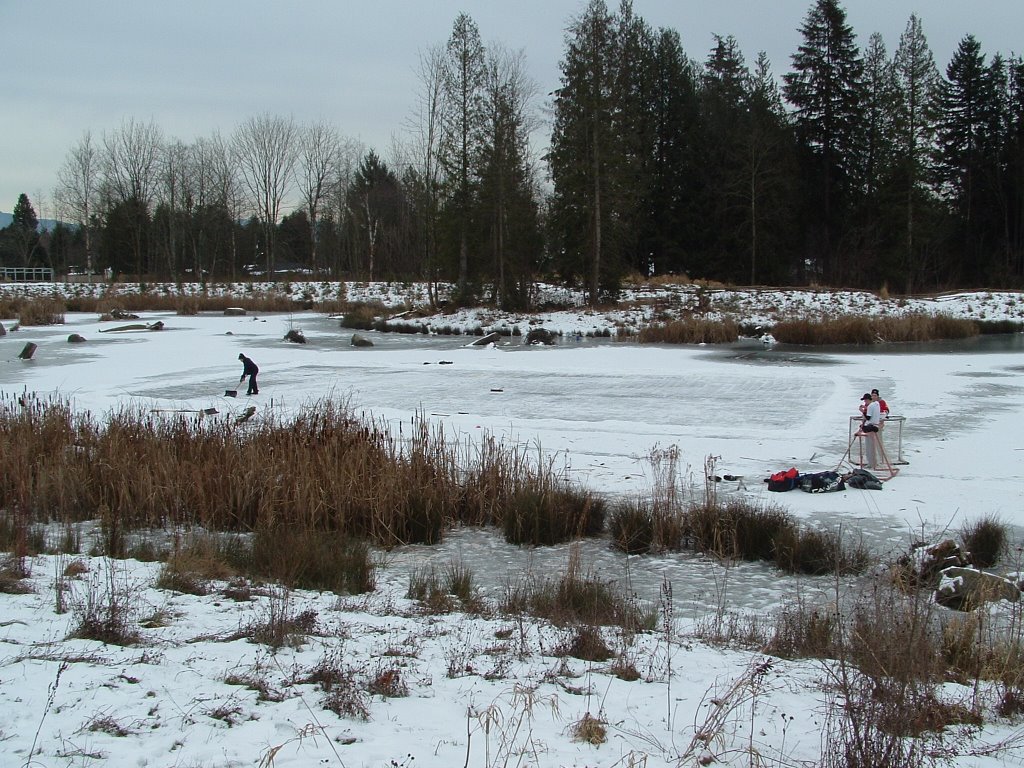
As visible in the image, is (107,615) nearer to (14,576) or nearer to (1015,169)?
(14,576)

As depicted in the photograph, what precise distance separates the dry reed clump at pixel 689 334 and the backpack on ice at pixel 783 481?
64.1 ft

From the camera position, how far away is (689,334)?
95.9 feet

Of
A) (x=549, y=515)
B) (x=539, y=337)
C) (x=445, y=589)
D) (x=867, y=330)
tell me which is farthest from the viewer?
(x=539, y=337)

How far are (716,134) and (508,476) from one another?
44.2 m

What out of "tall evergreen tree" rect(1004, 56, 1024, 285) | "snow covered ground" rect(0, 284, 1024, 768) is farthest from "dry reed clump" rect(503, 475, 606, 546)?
"tall evergreen tree" rect(1004, 56, 1024, 285)

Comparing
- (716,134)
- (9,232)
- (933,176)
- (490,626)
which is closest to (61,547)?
(490,626)

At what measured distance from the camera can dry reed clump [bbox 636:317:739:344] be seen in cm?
2905

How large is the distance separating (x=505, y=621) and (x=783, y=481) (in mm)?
4974

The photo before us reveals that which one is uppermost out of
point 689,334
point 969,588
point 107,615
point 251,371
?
point 689,334

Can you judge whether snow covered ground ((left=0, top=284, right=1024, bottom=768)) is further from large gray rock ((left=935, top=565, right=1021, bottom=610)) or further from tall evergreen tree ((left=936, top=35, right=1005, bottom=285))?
tall evergreen tree ((left=936, top=35, right=1005, bottom=285))

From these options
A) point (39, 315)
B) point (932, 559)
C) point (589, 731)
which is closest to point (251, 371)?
point (932, 559)

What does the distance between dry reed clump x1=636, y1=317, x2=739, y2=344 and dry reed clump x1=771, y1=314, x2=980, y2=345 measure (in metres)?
2.02

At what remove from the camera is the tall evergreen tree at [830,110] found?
47875 mm

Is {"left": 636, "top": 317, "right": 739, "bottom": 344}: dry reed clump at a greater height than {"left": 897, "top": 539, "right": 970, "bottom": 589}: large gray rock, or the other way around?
{"left": 636, "top": 317, "right": 739, "bottom": 344}: dry reed clump
